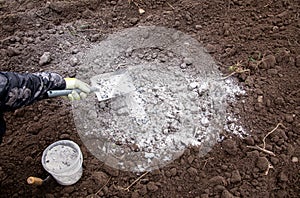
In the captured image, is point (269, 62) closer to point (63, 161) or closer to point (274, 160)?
point (274, 160)

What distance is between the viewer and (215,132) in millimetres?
2262

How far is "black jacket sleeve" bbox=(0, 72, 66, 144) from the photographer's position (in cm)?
167

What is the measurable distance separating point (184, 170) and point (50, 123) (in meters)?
0.83

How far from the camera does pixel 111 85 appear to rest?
2381mm

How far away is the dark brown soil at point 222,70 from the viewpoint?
2.06 metres

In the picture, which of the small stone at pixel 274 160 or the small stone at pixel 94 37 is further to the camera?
the small stone at pixel 94 37

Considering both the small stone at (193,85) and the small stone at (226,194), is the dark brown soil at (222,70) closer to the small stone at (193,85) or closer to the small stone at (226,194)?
the small stone at (226,194)

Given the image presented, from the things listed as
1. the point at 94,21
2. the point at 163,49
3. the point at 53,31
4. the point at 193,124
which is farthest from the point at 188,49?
the point at 53,31

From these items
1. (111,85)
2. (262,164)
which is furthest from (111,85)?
(262,164)

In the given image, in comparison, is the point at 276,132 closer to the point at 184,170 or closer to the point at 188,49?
the point at 184,170

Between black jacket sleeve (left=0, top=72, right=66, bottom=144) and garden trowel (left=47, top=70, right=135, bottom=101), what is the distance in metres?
0.50

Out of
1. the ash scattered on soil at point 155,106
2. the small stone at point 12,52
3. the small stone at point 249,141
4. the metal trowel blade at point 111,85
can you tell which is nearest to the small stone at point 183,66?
the ash scattered on soil at point 155,106

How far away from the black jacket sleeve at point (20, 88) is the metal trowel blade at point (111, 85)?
0.51 meters

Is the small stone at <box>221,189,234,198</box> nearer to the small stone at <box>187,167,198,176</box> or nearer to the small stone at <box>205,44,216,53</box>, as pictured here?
the small stone at <box>187,167,198,176</box>
